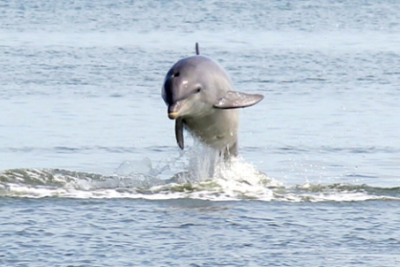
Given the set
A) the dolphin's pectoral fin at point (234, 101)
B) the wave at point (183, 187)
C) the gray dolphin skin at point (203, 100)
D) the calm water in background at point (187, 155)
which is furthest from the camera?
the dolphin's pectoral fin at point (234, 101)

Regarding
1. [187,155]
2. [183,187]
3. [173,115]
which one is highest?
[173,115]

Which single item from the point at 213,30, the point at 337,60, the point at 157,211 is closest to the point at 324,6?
the point at 213,30

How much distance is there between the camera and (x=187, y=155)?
14789 millimetres

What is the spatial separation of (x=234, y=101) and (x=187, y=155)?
1334mm

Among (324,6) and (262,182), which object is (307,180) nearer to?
(262,182)

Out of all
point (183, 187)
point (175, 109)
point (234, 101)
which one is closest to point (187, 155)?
point (183, 187)

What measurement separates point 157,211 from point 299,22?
25.7 metres

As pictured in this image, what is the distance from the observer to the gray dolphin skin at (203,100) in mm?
13227

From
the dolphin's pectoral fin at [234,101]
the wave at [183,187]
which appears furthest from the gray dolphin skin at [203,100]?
the wave at [183,187]

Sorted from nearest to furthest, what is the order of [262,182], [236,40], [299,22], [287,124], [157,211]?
[157,211]
[262,182]
[287,124]
[236,40]
[299,22]

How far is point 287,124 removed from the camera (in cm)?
1903

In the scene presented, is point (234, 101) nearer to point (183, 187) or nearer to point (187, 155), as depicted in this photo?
point (183, 187)

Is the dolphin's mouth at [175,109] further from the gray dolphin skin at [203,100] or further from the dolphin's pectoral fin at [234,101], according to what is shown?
the dolphin's pectoral fin at [234,101]

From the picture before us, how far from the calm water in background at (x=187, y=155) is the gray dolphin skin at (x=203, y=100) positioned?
600mm
